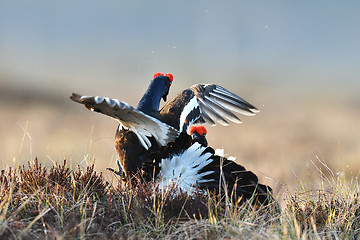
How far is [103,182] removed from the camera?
415 centimetres

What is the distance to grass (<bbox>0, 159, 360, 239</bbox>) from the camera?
3055 millimetres

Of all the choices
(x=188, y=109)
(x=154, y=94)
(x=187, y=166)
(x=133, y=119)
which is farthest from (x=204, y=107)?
(x=133, y=119)

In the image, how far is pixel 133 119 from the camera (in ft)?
13.0

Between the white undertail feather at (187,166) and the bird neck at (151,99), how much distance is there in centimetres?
88

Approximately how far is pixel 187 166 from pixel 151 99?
1137mm

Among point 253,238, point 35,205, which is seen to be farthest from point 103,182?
point 253,238

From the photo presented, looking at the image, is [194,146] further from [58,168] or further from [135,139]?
[58,168]

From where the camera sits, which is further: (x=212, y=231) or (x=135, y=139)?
(x=135, y=139)

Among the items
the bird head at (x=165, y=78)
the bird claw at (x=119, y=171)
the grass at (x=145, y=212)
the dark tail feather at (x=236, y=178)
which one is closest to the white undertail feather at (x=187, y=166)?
the dark tail feather at (x=236, y=178)

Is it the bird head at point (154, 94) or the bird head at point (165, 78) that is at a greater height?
the bird head at point (165, 78)

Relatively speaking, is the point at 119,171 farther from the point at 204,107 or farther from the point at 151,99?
the point at 204,107

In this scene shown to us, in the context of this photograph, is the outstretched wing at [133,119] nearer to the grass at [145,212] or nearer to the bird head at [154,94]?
the grass at [145,212]

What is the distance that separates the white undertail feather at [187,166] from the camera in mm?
4164

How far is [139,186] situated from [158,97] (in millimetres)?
1582
